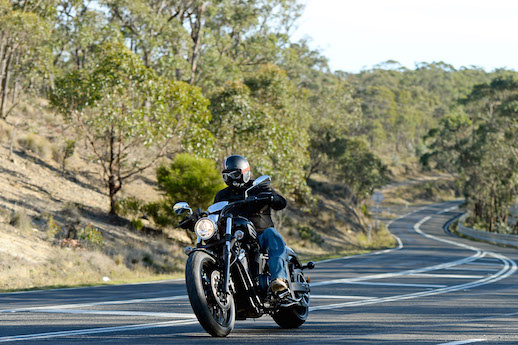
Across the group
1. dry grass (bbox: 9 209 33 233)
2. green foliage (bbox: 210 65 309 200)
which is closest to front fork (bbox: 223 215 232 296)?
dry grass (bbox: 9 209 33 233)

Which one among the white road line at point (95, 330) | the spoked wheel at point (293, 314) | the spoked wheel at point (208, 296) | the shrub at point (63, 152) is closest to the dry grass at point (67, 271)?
the white road line at point (95, 330)

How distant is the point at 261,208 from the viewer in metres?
7.07

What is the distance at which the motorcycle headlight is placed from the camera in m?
6.34

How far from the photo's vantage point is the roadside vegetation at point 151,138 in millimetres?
23422

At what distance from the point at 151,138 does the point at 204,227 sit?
19.6m

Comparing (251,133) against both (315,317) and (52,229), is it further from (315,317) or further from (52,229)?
(315,317)

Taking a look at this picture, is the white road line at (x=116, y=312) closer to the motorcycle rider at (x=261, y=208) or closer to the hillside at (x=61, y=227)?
the motorcycle rider at (x=261, y=208)

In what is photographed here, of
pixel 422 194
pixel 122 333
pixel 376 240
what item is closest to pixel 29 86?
pixel 376 240

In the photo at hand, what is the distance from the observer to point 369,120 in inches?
4134

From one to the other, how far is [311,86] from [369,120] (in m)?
31.8

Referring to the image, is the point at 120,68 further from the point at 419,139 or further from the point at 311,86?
the point at 419,139

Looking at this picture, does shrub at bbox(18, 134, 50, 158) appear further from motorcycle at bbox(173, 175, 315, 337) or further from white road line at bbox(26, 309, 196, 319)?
motorcycle at bbox(173, 175, 315, 337)

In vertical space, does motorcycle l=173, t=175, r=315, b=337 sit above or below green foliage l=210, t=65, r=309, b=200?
below

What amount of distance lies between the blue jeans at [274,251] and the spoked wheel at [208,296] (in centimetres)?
66
